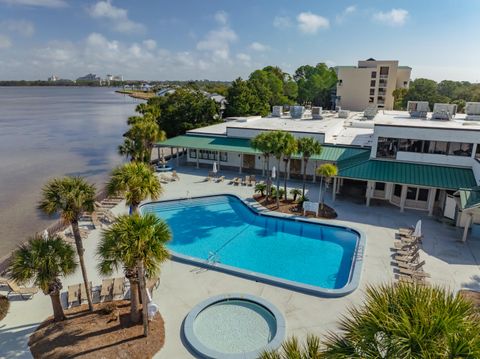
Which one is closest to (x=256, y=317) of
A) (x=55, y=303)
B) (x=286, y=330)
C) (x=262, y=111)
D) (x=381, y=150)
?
(x=286, y=330)

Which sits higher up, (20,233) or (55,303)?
(55,303)

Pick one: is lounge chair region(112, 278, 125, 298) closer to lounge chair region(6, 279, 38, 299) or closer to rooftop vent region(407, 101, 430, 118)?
lounge chair region(6, 279, 38, 299)

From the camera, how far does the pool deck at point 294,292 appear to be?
1311 centimetres

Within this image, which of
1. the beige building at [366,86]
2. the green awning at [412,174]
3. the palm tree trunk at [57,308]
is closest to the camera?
the palm tree trunk at [57,308]

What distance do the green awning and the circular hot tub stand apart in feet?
48.9

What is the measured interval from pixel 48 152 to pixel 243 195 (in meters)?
39.4

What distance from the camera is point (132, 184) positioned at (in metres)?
13.1

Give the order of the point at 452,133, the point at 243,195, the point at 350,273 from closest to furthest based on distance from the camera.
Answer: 1. the point at 350,273
2. the point at 452,133
3. the point at 243,195

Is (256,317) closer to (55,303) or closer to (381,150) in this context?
(55,303)

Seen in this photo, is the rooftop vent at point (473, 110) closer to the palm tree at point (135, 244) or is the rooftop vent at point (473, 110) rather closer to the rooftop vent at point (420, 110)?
the rooftop vent at point (420, 110)

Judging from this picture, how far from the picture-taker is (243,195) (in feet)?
94.3

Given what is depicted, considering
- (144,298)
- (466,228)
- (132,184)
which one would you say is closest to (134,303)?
(144,298)

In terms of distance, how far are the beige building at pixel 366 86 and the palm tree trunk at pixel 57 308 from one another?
80.9 meters

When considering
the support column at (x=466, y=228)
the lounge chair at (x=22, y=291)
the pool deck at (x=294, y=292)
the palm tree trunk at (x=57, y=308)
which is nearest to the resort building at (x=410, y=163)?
the support column at (x=466, y=228)
